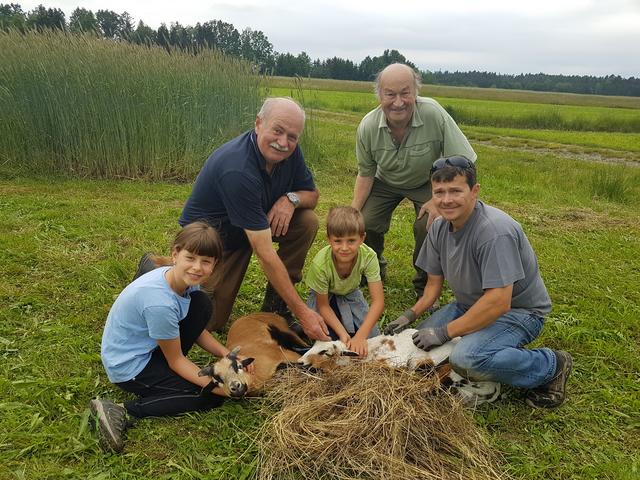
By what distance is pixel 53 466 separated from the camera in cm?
228

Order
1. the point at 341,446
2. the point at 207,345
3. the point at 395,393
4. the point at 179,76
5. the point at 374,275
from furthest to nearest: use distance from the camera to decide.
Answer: the point at 179,76, the point at 374,275, the point at 207,345, the point at 395,393, the point at 341,446

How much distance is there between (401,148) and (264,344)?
6.73 feet

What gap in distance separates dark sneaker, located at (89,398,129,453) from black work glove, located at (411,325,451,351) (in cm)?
162

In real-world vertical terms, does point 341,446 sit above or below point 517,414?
above

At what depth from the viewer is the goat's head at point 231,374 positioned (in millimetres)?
2605

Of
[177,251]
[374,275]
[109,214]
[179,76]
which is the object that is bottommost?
[109,214]

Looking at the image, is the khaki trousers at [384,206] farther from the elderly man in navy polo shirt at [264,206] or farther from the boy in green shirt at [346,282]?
the boy in green shirt at [346,282]

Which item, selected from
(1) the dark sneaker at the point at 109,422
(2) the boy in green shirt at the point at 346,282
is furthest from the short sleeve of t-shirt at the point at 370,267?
(1) the dark sneaker at the point at 109,422

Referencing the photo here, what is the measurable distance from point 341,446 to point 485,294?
43.8 inches

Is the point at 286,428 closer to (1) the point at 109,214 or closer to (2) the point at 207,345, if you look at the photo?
(2) the point at 207,345

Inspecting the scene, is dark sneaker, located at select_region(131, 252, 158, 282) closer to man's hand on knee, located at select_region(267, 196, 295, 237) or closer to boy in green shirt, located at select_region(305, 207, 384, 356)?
man's hand on knee, located at select_region(267, 196, 295, 237)

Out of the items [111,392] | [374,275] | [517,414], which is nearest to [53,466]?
[111,392]

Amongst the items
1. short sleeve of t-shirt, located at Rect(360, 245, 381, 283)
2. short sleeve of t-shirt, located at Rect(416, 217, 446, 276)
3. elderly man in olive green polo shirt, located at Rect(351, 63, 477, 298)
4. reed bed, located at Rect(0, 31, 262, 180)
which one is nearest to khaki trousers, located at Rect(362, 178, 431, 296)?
elderly man in olive green polo shirt, located at Rect(351, 63, 477, 298)

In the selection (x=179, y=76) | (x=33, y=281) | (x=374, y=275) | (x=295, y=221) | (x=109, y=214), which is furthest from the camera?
(x=179, y=76)
